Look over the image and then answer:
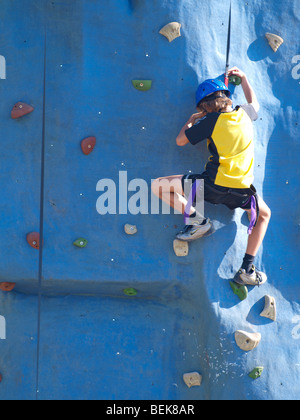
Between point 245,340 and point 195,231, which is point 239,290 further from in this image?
point 195,231

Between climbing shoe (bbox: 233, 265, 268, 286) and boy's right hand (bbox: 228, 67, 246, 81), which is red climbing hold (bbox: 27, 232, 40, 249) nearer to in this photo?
climbing shoe (bbox: 233, 265, 268, 286)

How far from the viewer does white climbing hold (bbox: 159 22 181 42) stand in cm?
429

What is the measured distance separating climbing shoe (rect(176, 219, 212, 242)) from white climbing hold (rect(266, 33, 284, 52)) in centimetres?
129

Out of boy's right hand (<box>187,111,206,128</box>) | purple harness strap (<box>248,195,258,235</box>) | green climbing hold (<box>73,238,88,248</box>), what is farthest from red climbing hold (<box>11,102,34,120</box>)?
purple harness strap (<box>248,195,258,235</box>)

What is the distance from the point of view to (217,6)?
4387 mm

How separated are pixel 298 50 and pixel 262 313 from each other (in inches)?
70.4

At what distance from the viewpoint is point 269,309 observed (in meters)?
4.35

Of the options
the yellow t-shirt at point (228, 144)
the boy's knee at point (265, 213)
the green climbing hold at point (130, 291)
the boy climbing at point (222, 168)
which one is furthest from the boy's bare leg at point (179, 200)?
the green climbing hold at point (130, 291)

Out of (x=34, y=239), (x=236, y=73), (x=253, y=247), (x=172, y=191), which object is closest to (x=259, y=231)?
(x=253, y=247)

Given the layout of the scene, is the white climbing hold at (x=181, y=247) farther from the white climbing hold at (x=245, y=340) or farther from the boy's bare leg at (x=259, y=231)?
the white climbing hold at (x=245, y=340)

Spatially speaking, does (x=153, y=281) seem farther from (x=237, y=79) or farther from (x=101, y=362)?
(x=237, y=79)

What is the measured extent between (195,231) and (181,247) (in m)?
0.16

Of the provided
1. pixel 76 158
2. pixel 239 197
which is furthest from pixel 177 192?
pixel 76 158

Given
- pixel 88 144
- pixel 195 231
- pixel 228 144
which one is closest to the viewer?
pixel 228 144
